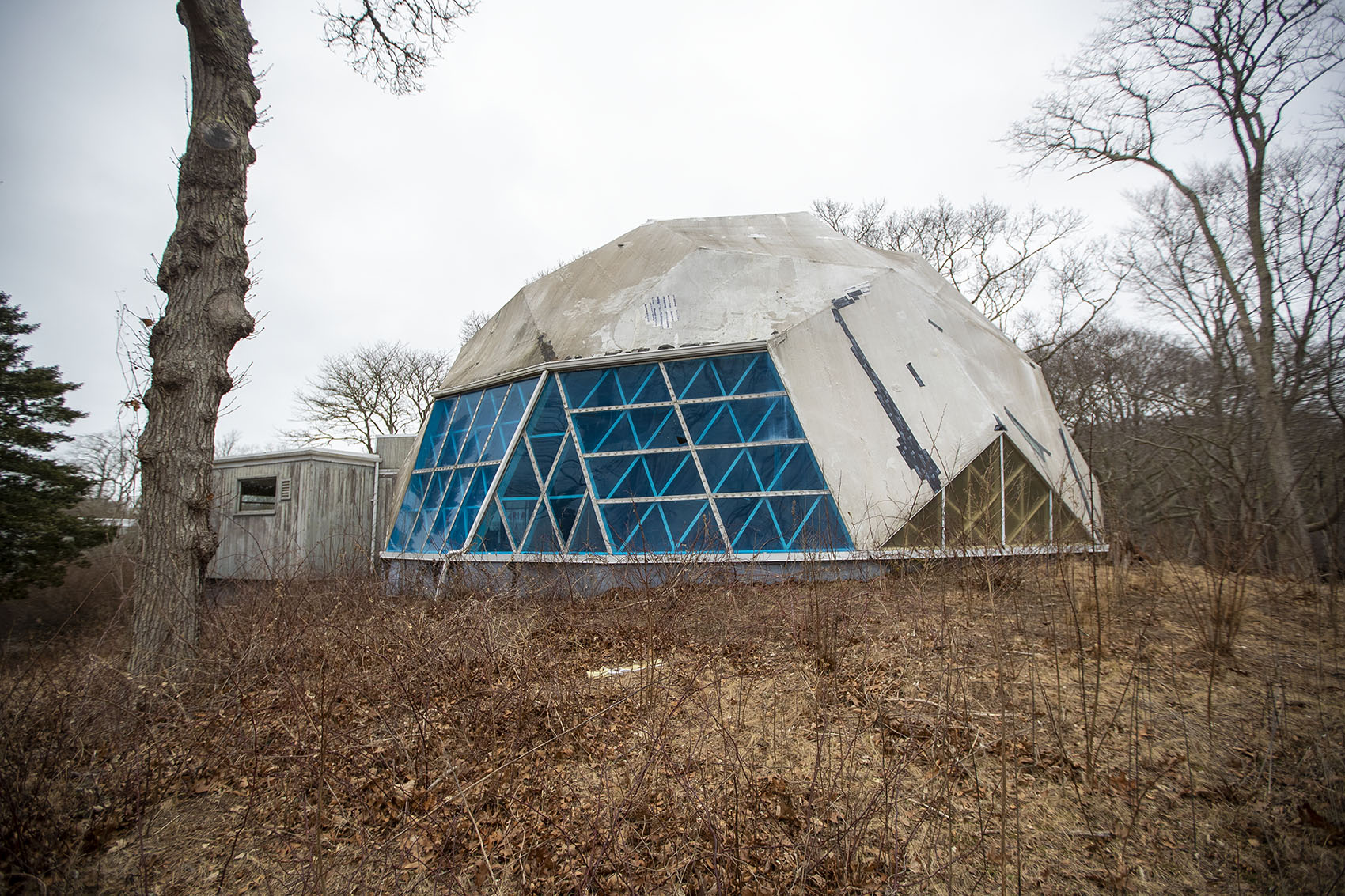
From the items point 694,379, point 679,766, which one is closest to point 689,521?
point 694,379

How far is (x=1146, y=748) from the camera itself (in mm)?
4164

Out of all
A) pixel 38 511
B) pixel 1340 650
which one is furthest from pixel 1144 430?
pixel 38 511

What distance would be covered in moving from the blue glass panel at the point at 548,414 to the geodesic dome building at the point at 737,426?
32 mm

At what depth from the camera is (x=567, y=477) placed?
32.5ft

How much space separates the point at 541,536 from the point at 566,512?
56 cm

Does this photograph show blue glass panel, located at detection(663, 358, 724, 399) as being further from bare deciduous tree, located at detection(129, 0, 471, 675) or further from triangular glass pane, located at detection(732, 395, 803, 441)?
bare deciduous tree, located at detection(129, 0, 471, 675)

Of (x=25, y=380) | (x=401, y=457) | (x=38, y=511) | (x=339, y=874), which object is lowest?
(x=339, y=874)

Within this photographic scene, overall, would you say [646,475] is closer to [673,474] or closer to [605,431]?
[673,474]

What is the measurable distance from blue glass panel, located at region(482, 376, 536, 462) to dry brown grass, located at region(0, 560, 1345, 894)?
15.8ft

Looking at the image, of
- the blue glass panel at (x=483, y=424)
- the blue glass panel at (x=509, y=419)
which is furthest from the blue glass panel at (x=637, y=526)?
the blue glass panel at (x=483, y=424)

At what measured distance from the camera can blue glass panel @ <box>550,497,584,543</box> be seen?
968 centimetres

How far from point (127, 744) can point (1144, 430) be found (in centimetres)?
2613

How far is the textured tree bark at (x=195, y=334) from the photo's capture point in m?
5.81

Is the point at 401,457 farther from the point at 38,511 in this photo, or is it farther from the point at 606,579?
the point at 606,579
